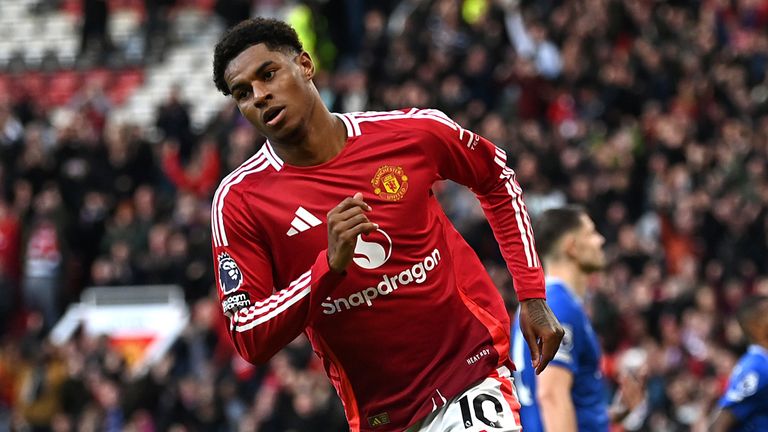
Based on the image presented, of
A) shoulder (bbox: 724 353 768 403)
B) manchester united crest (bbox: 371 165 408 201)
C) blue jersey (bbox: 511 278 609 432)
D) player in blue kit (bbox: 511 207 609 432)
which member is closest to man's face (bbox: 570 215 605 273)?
player in blue kit (bbox: 511 207 609 432)

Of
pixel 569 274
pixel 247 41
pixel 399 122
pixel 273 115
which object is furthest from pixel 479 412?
pixel 569 274

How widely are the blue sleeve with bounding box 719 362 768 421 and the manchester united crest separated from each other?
355 centimetres

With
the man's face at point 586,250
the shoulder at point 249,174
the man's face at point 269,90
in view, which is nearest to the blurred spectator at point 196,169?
the man's face at point 586,250

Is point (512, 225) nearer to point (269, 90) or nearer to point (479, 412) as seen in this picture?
point (479, 412)

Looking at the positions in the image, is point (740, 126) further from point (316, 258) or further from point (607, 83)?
point (316, 258)

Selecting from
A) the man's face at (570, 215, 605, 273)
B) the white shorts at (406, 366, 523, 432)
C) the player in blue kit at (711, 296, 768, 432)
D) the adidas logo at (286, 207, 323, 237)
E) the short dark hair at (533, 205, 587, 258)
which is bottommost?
the player in blue kit at (711, 296, 768, 432)

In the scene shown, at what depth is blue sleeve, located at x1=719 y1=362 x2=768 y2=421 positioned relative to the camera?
841 centimetres

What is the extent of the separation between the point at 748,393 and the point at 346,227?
13.6ft

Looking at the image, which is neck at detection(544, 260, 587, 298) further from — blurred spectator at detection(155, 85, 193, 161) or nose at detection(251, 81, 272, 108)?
blurred spectator at detection(155, 85, 193, 161)

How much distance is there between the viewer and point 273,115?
5.36 m

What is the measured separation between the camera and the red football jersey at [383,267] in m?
5.46

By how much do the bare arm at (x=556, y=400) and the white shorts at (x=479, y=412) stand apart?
1.57 m

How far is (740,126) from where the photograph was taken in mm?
16844

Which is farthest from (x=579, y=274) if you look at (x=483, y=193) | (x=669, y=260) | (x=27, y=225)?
(x=27, y=225)
